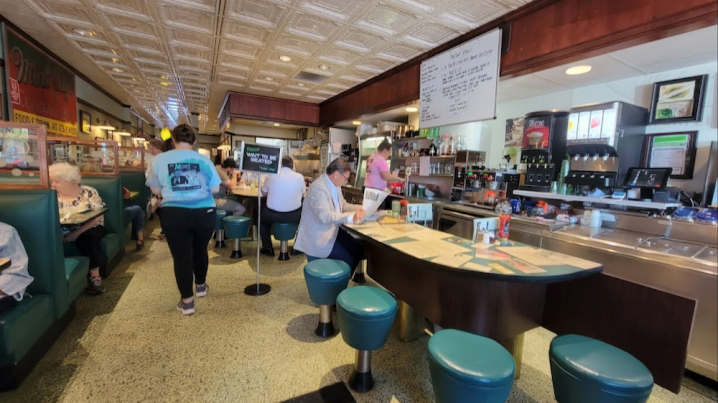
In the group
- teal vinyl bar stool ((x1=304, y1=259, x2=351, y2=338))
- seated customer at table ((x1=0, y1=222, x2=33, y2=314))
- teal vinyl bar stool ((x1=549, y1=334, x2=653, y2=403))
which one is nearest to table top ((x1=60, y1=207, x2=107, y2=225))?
seated customer at table ((x1=0, y1=222, x2=33, y2=314))

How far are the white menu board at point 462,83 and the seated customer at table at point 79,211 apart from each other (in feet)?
13.7

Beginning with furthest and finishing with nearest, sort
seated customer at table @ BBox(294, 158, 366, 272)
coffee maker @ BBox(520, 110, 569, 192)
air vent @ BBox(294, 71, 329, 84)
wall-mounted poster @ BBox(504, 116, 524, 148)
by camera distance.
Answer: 1. air vent @ BBox(294, 71, 329, 84)
2. wall-mounted poster @ BBox(504, 116, 524, 148)
3. coffee maker @ BBox(520, 110, 569, 192)
4. seated customer at table @ BBox(294, 158, 366, 272)

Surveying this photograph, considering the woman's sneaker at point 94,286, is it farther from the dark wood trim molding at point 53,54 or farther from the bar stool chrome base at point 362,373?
the dark wood trim molding at point 53,54

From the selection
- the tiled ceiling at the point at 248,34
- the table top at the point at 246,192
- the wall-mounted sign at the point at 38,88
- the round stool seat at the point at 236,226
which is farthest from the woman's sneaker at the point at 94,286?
the wall-mounted sign at the point at 38,88

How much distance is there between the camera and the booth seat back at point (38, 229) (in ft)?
7.02

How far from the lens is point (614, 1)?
2475 millimetres

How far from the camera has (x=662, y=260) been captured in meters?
2.30

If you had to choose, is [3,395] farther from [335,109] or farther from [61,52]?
[335,109]

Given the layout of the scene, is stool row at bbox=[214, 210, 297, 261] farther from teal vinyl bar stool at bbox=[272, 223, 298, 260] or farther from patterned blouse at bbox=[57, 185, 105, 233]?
patterned blouse at bbox=[57, 185, 105, 233]

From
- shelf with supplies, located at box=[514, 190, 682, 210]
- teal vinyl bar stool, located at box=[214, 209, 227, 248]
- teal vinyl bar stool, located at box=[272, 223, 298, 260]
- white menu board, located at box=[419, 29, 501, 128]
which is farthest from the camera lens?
teal vinyl bar stool, located at box=[214, 209, 227, 248]

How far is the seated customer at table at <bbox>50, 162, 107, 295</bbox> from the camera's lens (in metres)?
3.15

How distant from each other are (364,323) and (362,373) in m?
0.46

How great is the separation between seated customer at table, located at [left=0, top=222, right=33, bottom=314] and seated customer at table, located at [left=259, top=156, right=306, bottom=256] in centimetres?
264

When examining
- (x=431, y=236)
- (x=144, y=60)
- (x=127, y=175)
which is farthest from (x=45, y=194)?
(x=144, y=60)
